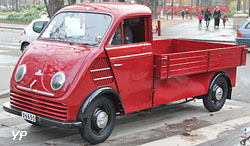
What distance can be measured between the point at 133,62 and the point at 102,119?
113cm

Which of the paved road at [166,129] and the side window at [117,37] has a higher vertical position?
the side window at [117,37]

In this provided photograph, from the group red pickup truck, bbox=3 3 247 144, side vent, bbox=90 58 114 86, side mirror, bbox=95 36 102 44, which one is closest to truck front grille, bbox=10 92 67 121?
red pickup truck, bbox=3 3 247 144

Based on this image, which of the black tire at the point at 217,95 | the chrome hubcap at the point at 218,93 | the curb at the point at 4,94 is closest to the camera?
the black tire at the point at 217,95

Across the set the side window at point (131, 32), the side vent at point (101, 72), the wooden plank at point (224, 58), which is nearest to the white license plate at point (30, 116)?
the side vent at point (101, 72)

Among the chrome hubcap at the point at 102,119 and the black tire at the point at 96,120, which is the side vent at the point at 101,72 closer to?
the black tire at the point at 96,120

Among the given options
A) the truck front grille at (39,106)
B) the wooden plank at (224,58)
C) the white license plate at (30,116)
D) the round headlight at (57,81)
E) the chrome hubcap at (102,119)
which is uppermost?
the round headlight at (57,81)

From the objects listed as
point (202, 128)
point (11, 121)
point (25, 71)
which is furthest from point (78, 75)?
point (202, 128)

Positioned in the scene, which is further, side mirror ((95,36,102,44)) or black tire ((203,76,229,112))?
black tire ((203,76,229,112))

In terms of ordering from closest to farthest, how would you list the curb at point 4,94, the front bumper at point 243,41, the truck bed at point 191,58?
the truck bed at point 191,58
the curb at point 4,94
the front bumper at point 243,41

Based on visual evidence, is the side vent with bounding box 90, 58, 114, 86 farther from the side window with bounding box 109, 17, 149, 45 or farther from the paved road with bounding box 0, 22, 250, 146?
the paved road with bounding box 0, 22, 250, 146

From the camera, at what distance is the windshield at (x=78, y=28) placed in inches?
253

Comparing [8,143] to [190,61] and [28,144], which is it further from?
[190,61]

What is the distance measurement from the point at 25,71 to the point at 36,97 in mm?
538

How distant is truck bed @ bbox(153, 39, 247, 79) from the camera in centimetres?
692
